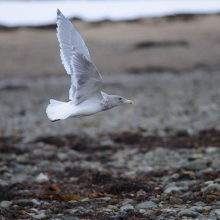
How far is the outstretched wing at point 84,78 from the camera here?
419 centimetres

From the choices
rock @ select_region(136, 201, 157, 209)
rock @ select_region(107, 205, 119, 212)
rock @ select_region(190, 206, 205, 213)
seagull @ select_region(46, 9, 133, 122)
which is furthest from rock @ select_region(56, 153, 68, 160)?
rock @ select_region(190, 206, 205, 213)

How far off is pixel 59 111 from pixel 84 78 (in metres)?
0.51

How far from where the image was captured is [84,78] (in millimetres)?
4324

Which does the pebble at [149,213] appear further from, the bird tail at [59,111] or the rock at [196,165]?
the rock at [196,165]

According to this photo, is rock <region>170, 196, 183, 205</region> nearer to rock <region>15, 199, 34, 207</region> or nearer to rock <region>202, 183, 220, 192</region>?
rock <region>202, 183, 220, 192</region>

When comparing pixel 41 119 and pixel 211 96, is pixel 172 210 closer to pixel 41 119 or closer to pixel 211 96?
pixel 41 119

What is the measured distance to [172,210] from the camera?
405cm

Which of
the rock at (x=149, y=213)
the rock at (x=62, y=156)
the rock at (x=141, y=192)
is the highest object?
the rock at (x=62, y=156)

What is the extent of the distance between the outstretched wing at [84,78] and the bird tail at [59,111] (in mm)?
115

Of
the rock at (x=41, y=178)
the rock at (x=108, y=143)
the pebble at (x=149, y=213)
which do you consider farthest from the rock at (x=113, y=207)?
the rock at (x=108, y=143)

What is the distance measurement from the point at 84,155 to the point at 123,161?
3.26ft

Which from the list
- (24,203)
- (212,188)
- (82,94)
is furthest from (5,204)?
(212,188)

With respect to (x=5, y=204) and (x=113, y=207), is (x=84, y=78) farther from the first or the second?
(x=5, y=204)

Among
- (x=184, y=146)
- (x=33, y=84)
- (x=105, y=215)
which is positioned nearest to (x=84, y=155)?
(x=184, y=146)
